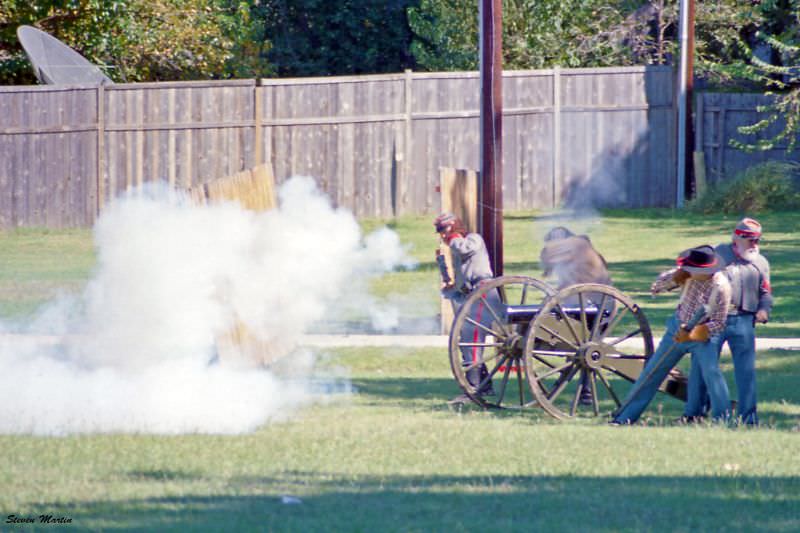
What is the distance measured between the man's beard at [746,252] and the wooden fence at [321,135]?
48.3ft

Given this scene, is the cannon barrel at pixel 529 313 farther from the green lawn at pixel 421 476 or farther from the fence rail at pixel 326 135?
the fence rail at pixel 326 135

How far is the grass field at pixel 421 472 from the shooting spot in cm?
648

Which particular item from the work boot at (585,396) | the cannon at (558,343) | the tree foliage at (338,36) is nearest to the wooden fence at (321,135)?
the tree foliage at (338,36)

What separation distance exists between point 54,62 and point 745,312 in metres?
16.9

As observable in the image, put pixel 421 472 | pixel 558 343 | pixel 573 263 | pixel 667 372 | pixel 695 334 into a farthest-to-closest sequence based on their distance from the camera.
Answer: pixel 573 263
pixel 558 343
pixel 667 372
pixel 695 334
pixel 421 472

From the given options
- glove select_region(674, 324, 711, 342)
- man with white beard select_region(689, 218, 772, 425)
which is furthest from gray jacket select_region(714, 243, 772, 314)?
glove select_region(674, 324, 711, 342)

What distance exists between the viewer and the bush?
24969 mm

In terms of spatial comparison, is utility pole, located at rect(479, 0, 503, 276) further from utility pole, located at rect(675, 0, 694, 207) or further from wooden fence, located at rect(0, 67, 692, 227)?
utility pole, located at rect(675, 0, 694, 207)

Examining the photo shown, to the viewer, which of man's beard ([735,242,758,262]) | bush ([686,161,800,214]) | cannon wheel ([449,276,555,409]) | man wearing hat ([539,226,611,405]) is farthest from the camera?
bush ([686,161,800,214])

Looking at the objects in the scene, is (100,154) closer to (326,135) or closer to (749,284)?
(326,135)

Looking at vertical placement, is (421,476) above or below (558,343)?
below

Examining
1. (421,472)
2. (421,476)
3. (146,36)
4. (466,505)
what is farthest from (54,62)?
(466,505)

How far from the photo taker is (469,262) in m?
11.8

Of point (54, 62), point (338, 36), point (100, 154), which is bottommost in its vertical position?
point (100, 154)
